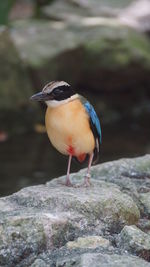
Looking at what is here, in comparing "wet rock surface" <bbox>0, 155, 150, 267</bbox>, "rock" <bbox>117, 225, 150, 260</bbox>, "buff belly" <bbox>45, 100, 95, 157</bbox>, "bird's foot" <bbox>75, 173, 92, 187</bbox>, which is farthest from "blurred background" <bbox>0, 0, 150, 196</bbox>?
"rock" <bbox>117, 225, 150, 260</bbox>

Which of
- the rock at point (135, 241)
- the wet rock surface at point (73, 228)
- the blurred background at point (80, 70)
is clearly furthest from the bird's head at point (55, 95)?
Answer: the blurred background at point (80, 70)

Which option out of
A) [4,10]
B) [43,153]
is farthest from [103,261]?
[43,153]

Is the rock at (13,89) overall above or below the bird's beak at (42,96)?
below

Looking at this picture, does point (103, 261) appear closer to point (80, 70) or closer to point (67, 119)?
point (67, 119)

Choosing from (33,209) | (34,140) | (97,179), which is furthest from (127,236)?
(34,140)

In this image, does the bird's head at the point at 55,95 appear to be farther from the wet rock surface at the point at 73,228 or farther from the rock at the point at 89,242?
the rock at the point at 89,242

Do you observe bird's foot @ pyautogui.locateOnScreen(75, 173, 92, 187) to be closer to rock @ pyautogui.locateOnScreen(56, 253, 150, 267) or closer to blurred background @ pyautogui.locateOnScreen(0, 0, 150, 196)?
rock @ pyautogui.locateOnScreen(56, 253, 150, 267)

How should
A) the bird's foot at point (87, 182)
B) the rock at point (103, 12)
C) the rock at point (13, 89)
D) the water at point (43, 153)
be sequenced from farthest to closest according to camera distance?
the rock at point (103, 12) < the rock at point (13, 89) < the water at point (43, 153) < the bird's foot at point (87, 182)
